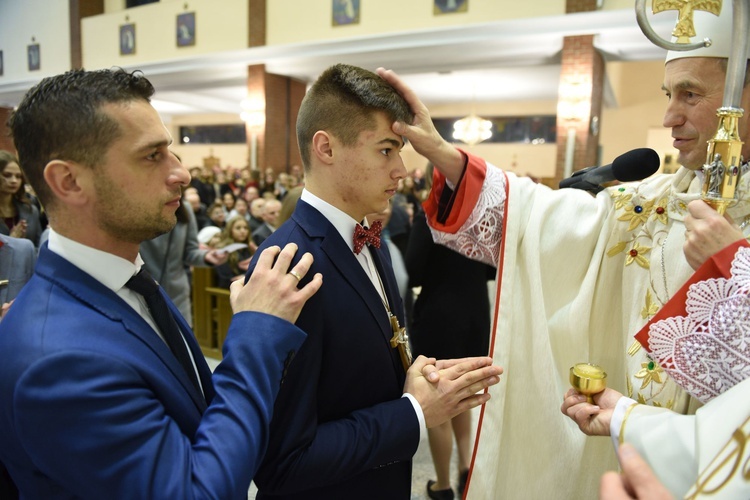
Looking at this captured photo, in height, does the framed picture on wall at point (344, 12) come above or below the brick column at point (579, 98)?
above

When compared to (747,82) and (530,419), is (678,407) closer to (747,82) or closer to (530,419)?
(530,419)

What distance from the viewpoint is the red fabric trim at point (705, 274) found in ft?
3.47

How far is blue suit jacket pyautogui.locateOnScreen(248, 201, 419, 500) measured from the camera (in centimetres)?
114

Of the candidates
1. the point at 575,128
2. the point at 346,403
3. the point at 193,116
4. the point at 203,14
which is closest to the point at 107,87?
the point at 346,403

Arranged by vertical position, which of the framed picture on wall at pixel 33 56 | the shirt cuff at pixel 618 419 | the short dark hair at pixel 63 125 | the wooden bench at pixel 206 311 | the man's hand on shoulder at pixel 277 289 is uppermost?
the framed picture on wall at pixel 33 56

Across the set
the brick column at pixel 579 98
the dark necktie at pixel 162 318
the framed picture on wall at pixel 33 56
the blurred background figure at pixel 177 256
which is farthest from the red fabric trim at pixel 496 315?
the framed picture on wall at pixel 33 56

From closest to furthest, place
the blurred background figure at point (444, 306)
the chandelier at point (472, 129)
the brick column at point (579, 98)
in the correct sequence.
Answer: the blurred background figure at point (444, 306) → the brick column at point (579, 98) → the chandelier at point (472, 129)

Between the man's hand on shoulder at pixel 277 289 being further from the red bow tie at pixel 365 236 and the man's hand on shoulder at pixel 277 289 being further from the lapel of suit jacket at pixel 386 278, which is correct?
the lapel of suit jacket at pixel 386 278

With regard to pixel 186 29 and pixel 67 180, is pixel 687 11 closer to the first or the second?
pixel 67 180

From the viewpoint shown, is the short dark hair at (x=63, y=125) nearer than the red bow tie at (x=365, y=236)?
Yes

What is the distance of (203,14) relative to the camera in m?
10.3

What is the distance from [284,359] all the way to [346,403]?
0.29 m

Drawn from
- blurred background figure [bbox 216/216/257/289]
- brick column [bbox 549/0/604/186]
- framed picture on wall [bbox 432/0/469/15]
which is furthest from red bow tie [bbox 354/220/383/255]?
framed picture on wall [bbox 432/0/469/15]

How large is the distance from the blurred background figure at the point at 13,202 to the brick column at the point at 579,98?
6979 mm
